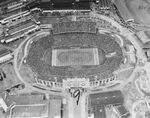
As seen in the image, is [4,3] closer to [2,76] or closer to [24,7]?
[24,7]

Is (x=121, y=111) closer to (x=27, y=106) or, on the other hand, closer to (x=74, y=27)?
(x=27, y=106)

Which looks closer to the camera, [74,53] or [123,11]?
[74,53]

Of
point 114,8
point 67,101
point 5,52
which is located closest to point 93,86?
point 67,101

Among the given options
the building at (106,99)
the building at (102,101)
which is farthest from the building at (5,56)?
the building at (106,99)

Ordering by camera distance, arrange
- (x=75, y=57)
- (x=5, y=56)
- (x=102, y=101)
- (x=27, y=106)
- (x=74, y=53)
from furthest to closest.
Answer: (x=74, y=53) < (x=75, y=57) < (x=5, y=56) < (x=102, y=101) < (x=27, y=106)

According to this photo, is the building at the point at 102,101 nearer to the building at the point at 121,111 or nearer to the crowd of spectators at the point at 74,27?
the building at the point at 121,111

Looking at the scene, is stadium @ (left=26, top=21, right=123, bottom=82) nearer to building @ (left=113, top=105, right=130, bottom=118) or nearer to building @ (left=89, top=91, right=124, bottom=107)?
building @ (left=89, top=91, right=124, bottom=107)

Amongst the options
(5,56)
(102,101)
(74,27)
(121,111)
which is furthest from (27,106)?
(74,27)
